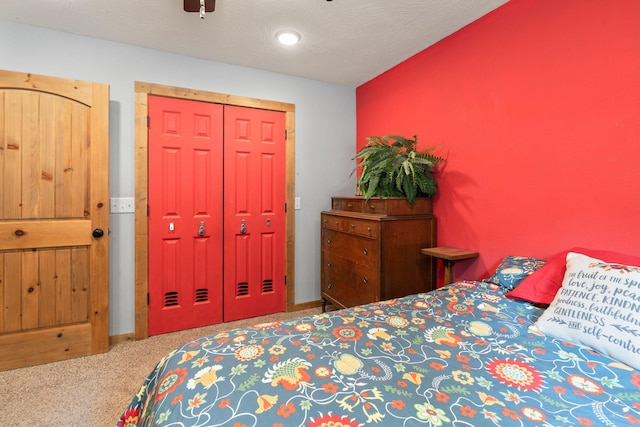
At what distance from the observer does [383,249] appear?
225 centimetres

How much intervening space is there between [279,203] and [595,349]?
2.51 m

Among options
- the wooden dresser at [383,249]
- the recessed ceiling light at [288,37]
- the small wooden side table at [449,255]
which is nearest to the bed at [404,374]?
the small wooden side table at [449,255]

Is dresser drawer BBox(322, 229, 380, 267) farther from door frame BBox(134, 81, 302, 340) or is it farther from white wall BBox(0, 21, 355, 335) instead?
door frame BBox(134, 81, 302, 340)

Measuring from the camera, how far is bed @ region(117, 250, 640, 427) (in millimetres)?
771

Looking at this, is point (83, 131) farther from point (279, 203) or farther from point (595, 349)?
point (595, 349)

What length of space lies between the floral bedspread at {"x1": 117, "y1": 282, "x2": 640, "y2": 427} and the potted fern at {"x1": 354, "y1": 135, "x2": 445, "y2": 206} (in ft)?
3.97

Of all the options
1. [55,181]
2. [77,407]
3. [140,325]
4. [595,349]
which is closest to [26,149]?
[55,181]

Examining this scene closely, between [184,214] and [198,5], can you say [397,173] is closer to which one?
[198,5]

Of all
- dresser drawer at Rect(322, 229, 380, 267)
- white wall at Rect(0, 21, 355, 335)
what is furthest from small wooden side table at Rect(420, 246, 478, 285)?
white wall at Rect(0, 21, 355, 335)

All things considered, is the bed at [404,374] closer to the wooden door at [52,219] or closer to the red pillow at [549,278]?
the red pillow at [549,278]

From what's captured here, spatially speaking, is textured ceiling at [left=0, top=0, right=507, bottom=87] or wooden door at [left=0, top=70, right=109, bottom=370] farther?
wooden door at [left=0, top=70, right=109, bottom=370]

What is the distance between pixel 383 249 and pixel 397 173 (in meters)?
0.61

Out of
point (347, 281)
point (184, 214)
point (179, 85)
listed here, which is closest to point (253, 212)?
point (184, 214)

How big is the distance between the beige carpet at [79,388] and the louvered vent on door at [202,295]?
1.41ft
